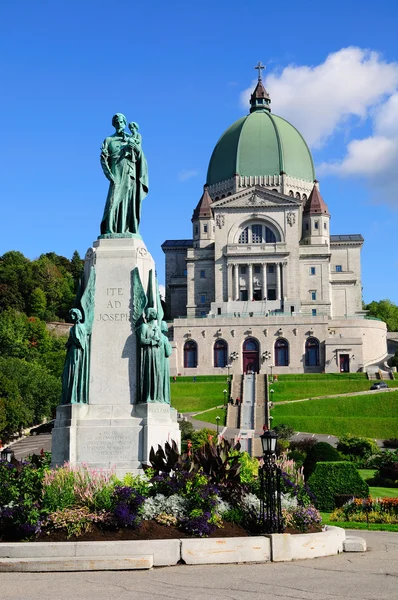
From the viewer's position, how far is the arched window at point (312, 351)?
87.1 meters

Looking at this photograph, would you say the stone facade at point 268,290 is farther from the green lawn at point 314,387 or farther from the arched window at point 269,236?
the green lawn at point 314,387

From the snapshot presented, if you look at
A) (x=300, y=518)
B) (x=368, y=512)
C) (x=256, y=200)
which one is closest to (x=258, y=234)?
(x=256, y=200)

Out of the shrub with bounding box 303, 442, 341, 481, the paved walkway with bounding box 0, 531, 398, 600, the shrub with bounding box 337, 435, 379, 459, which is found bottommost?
the paved walkway with bounding box 0, 531, 398, 600

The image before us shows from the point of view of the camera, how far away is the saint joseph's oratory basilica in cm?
8725

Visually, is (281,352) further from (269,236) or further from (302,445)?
(302,445)

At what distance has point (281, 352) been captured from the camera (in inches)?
3445

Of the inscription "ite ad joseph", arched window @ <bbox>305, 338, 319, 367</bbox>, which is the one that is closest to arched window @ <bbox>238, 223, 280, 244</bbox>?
arched window @ <bbox>305, 338, 319, 367</bbox>

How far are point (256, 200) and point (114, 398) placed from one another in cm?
8139

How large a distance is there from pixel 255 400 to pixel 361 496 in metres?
44.9

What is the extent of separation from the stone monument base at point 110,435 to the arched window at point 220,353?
70321 mm

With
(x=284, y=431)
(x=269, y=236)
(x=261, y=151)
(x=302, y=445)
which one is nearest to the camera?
(x=302, y=445)

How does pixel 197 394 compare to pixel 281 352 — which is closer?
→ pixel 197 394

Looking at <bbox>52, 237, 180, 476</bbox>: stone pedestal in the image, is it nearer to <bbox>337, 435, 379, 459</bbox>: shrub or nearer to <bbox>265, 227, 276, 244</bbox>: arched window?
<bbox>337, 435, 379, 459</bbox>: shrub

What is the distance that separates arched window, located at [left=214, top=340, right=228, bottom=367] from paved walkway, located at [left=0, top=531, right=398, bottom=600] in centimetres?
7403
